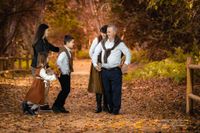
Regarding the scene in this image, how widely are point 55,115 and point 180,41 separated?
43.4ft

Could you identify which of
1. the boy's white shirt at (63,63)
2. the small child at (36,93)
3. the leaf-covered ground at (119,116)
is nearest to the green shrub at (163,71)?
the leaf-covered ground at (119,116)

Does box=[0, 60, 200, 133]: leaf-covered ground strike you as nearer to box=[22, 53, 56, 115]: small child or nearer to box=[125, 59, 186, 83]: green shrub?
box=[22, 53, 56, 115]: small child

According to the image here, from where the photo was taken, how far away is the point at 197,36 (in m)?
21.2

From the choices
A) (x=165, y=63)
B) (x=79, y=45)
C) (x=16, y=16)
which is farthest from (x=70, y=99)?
(x=79, y=45)

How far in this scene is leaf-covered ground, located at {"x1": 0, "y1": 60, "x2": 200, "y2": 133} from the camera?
30.6 feet

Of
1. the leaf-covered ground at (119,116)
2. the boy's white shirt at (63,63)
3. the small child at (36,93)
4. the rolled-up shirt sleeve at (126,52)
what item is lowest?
the leaf-covered ground at (119,116)

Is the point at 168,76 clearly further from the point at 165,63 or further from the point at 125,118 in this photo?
the point at 125,118

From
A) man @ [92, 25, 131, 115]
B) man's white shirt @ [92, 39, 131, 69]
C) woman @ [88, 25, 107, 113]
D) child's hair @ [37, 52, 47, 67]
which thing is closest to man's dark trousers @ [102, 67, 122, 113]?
man @ [92, 25, 131, 115]

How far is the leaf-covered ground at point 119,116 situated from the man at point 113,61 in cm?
49

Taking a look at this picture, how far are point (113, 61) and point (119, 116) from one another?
1222 millimetres

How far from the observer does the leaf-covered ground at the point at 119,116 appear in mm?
9341

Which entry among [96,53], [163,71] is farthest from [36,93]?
[163,71]

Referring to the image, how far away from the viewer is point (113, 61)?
1130 cm

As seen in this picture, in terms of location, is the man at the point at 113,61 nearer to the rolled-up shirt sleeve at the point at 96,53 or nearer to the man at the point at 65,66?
the rolled-up shirt sleeve at the point at 96,53
